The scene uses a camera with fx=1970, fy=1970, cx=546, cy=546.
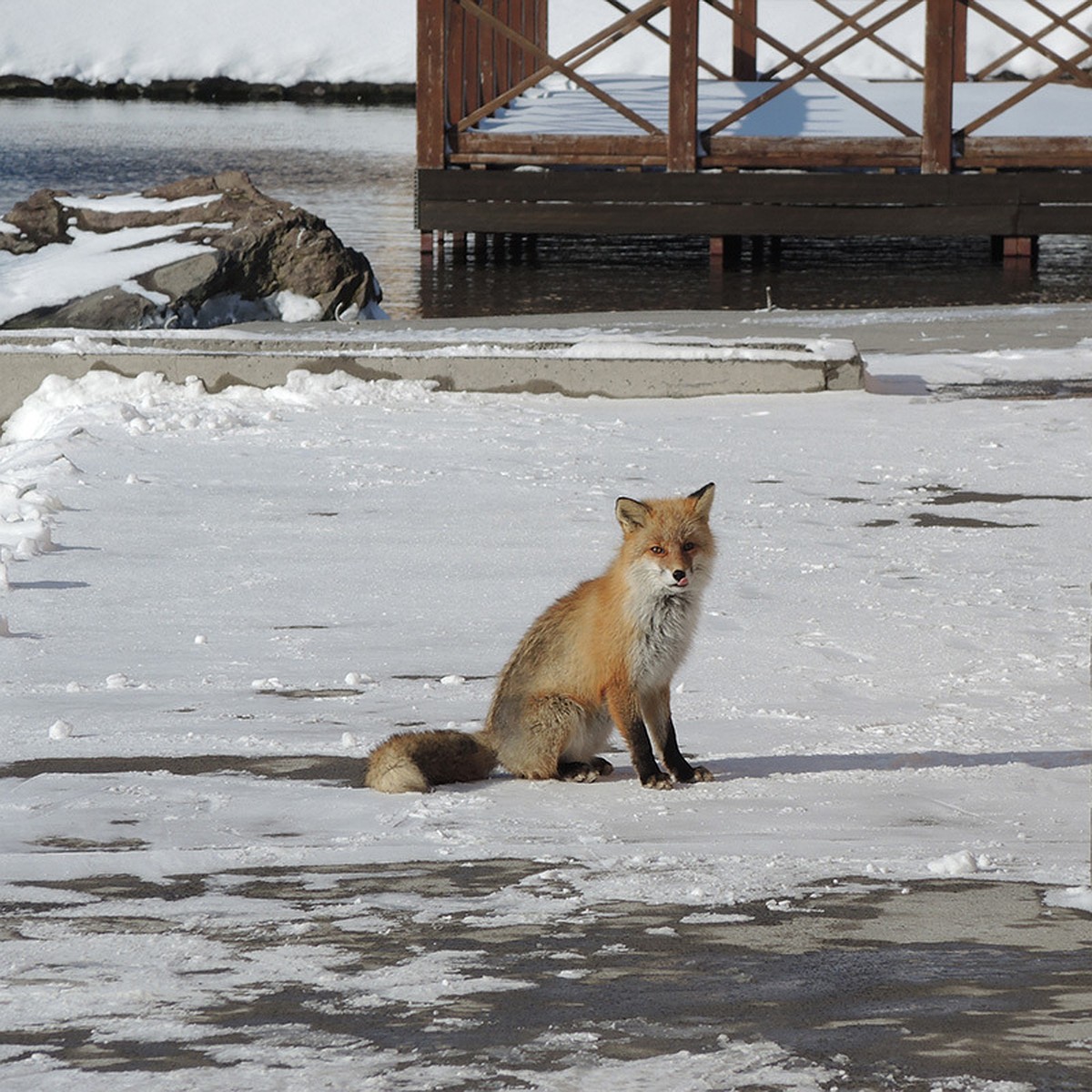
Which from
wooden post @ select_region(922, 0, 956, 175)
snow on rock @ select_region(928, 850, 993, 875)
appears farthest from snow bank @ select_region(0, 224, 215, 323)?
snow on rock @ select_region(928, 850, 993, 875)

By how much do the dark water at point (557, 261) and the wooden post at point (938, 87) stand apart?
120 cm

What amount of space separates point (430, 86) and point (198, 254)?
4551 mm

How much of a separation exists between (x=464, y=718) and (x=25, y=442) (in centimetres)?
517

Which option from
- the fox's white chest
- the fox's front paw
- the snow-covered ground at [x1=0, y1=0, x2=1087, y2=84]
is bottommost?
the fox's front paw

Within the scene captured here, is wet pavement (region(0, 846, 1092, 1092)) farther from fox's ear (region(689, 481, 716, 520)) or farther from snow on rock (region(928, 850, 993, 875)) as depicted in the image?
fox's ear (region(689, 481, 716, 520))

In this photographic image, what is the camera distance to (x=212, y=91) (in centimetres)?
6525

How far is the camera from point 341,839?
173 inches

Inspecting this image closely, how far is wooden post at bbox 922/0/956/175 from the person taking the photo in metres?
18.6

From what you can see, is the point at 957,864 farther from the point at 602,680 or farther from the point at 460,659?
the point at 460,659

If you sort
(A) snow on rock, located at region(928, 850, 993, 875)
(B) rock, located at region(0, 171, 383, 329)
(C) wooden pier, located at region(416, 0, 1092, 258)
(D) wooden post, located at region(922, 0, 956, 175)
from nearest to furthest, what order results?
(A) snow on rock, located at region(928, 850, 993, 875) < (B) rock, located at region(0, 171, 383, 329) < (D) wooden post, located at region(922, 0, 956, 175) < (C) wooden pier, located at region(416, 0, 1092, 258)

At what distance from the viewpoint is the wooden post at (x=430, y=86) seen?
62.3 ft

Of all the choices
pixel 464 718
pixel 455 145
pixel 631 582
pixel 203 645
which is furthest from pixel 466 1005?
pixel 455 145

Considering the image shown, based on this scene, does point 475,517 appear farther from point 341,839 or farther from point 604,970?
point 604,970

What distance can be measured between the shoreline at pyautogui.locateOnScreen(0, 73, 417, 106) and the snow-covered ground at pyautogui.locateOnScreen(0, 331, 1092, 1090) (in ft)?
177
